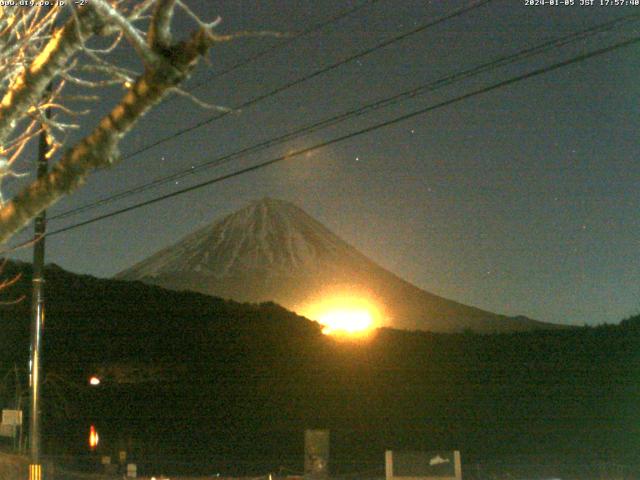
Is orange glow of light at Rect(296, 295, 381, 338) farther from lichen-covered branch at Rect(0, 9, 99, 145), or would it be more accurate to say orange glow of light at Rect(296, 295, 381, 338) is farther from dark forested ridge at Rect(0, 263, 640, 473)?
lichen-covered branch at Rect(0, 9, 99, 145)

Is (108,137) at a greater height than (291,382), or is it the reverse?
(108,137)

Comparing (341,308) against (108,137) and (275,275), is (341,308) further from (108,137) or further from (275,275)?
(108,137)

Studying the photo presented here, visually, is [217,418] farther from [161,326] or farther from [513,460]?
[513,460]

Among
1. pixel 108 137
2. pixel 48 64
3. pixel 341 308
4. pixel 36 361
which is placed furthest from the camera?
pixel 341 308

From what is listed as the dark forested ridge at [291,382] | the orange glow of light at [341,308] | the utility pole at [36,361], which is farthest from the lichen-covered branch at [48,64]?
the orange glow of light at [341,308]

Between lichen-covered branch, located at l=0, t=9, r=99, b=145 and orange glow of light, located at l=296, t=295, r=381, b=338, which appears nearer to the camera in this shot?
lichen-covered branch, located at l=0, t=9, r=99, b=145

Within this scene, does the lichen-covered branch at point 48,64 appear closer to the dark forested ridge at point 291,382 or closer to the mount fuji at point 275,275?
the dark forested ridge at point 291,382

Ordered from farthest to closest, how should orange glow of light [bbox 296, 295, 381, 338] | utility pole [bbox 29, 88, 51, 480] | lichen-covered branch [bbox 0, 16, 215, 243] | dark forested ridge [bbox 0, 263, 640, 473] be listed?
orange glow of light [bbox 296, 295, 381, 338] < dark forested ridge [bbox 0, 263, 640, 473] < utility pole [bbox 29, 88, 51, 480] < lichen-covered branch [bbox 0, 16, 215, 243]

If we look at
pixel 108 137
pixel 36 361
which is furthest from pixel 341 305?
pixel 108 137

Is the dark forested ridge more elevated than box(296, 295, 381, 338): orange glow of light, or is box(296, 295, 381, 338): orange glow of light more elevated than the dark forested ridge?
box(296, 295, 381, 338): orange glow of light

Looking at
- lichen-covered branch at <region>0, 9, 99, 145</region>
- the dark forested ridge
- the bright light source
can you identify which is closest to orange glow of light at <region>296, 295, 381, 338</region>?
the bright light source
